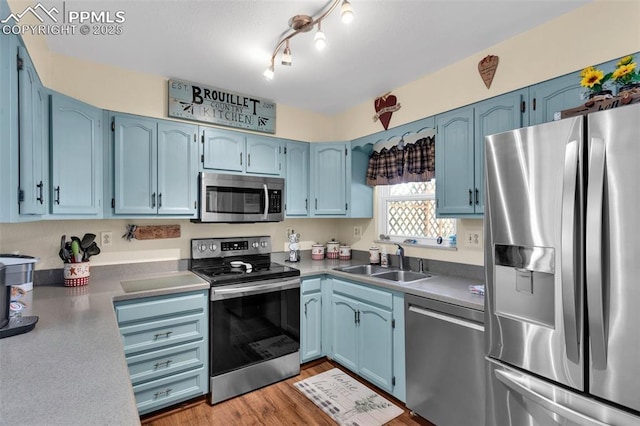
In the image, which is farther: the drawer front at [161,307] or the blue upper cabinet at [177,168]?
the blue upper cabinet at [177,168]

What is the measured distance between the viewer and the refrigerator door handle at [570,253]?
1.21 meters

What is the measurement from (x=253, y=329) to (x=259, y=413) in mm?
567

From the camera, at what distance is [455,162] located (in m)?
2.25

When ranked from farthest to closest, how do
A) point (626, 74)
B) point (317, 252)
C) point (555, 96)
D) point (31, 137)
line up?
point (317, 252), point (555, 96), point (31, 137), point (626, 74)

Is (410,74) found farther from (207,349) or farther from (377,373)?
(207,349)

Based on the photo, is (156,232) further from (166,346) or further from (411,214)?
(411,214)

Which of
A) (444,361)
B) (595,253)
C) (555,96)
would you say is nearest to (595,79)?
(555,96)

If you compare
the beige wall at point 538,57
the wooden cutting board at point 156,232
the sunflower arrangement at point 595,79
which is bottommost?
the wooden cutting board at point 156,232

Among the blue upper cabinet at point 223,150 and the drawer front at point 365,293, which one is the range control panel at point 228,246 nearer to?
the blue upper cabinet at point 223,150

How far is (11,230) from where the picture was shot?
6.82 ft

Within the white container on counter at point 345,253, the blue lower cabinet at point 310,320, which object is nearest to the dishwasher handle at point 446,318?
the blue lower cabinet at point 310,320

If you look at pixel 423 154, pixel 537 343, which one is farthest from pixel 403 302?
pixel 423 154

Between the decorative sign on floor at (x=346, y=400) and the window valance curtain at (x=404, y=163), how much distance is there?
1781mm

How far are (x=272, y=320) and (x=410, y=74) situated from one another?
7.63 ft
